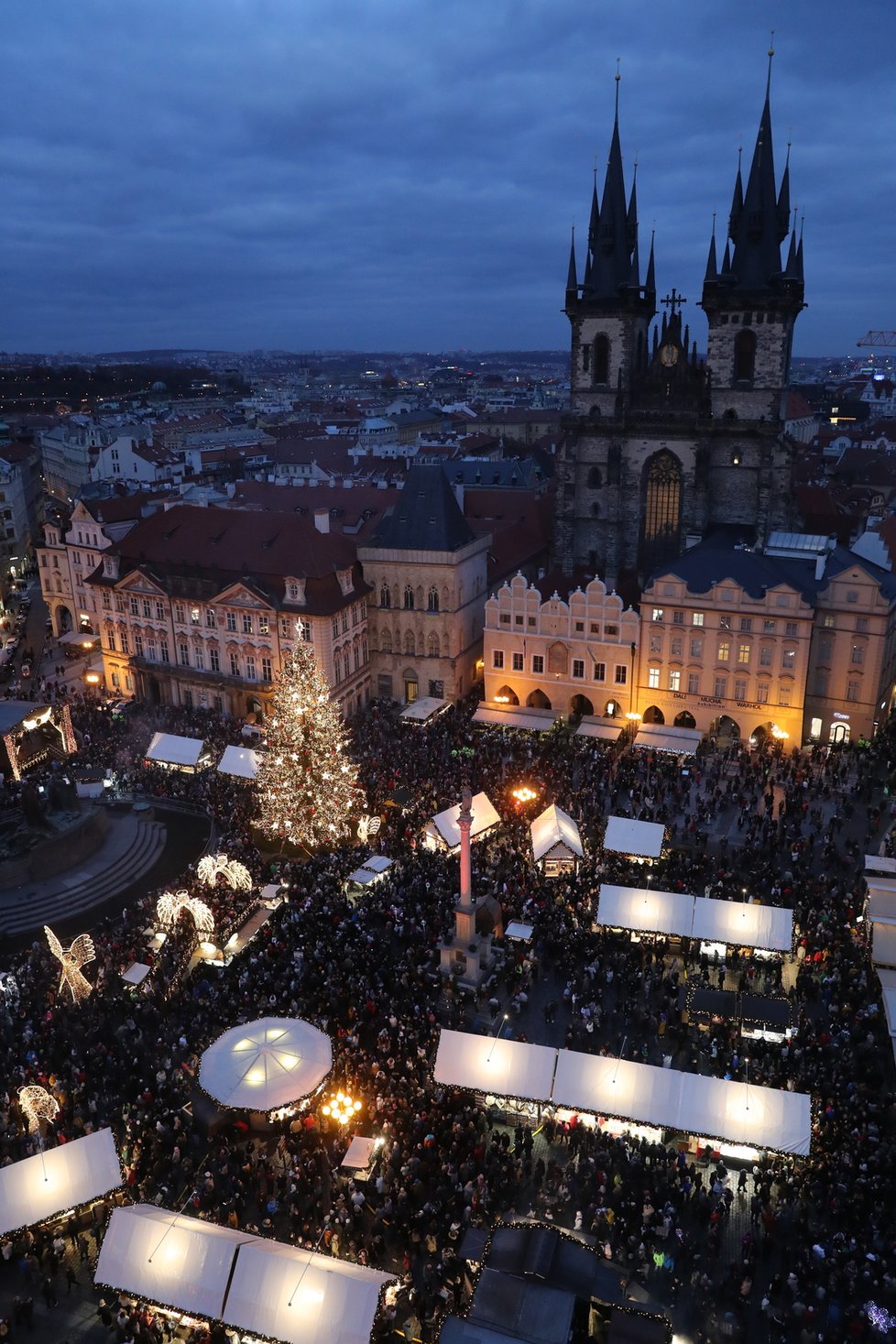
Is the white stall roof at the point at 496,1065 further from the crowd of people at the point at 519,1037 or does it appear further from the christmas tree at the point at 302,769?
the christmas tree at the point at 302,769

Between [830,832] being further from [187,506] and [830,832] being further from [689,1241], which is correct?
[187,506]

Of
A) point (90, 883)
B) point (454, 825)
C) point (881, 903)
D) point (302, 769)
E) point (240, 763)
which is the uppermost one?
point (302, 769)

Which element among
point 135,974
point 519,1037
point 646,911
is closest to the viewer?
point 519,1037

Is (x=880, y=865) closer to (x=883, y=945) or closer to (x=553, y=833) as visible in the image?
(x=883, y=945)

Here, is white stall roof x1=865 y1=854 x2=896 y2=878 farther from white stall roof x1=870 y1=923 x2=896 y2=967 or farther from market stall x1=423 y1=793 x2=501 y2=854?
market stall x1=423 y1=793 x2=501 y2=854

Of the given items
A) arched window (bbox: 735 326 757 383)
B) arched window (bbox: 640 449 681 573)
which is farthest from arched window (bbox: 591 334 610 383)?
arched window (bbox: 735 326 757 383)

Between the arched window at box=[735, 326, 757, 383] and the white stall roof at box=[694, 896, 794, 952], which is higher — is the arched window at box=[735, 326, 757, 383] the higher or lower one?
the higher one

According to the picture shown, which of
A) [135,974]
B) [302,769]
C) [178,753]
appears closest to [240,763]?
[178,753]
